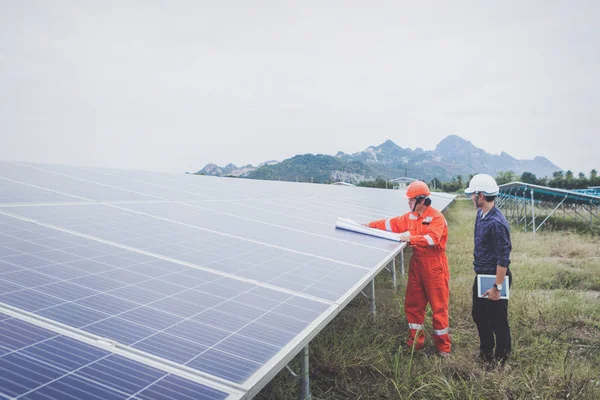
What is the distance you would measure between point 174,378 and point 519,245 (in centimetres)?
1677

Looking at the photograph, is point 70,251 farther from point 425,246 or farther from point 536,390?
point 536,390

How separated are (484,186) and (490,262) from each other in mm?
995

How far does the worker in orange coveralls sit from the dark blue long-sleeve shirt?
1.48 ft

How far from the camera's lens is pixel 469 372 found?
5117mm

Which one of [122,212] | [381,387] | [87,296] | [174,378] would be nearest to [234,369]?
[174,378]

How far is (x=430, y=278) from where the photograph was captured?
18.4ft

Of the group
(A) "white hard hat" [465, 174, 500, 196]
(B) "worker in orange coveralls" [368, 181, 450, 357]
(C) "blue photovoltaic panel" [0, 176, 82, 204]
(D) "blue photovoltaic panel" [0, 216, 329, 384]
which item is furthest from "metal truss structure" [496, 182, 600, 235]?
(C) "blue photovoltaic panel" [0, 176, 82, 204]

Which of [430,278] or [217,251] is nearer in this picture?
[217,251]

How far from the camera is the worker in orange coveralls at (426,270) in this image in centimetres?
558

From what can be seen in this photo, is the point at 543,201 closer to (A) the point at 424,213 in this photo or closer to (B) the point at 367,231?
(B) the point at 367,231

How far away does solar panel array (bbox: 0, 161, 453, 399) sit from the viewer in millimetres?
2105

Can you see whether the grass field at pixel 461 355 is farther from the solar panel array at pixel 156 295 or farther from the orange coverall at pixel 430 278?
the solar panel array at pixel 156 295

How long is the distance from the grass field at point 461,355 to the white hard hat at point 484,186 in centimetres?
219

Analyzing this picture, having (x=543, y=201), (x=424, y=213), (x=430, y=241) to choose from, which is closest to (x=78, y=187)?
(x=424, y=213)
